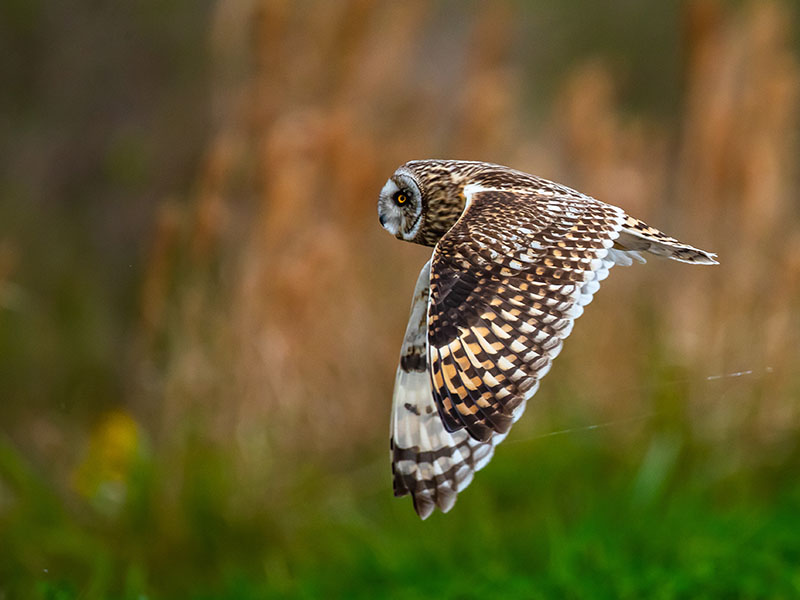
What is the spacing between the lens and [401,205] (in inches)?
57.1

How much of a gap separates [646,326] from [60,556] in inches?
103

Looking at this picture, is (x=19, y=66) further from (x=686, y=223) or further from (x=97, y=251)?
(x=686, y=223)

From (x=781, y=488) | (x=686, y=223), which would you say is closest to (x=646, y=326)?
(x=686, y=223)

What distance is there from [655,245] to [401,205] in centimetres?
46

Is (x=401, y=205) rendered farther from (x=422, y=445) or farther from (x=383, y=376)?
(x=383, y=376)

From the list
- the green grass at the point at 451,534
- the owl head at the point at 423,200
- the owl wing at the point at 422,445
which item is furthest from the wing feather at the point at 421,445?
the green grass at the point at 451,534

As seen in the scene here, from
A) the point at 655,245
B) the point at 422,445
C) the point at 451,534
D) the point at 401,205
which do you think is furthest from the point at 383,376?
the point at 401,205

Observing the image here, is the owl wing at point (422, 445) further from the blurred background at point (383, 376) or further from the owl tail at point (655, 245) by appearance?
the blurred background at point (383, 376)

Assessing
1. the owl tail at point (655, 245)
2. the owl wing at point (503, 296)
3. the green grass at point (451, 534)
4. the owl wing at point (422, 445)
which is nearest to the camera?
the owl wing at point (503, 296)

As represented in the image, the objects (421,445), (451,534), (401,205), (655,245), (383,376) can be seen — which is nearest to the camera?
(401,205)

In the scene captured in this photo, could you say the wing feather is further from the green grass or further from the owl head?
the green grass

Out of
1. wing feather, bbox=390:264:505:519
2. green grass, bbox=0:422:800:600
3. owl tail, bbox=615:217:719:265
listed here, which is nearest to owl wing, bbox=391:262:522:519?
wing feather, bbox=390:264:505:519

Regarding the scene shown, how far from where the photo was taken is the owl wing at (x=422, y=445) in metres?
1.79

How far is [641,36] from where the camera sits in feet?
30.2
